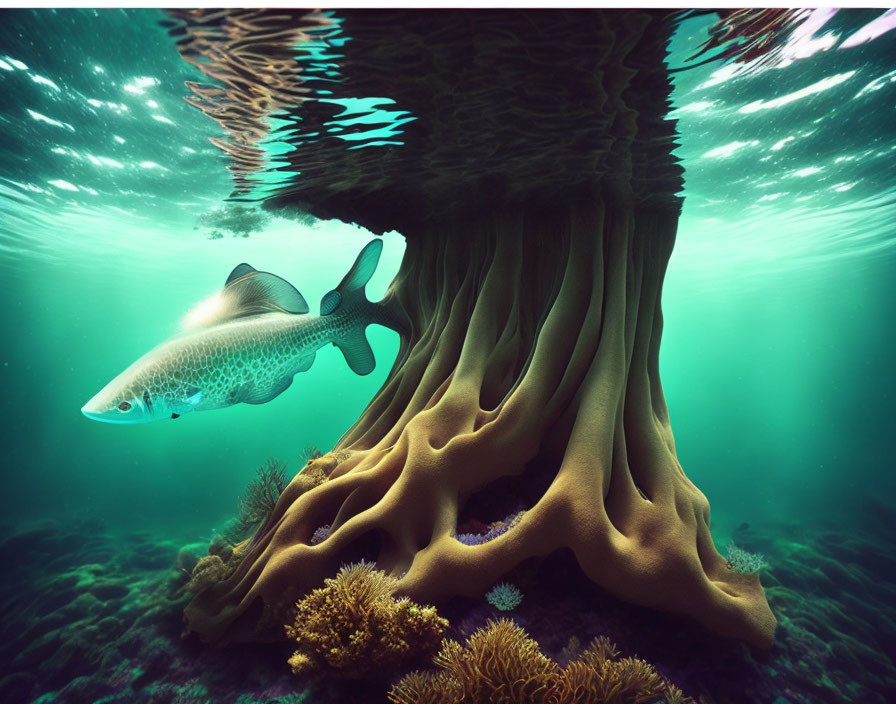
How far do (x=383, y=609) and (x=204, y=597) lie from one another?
2772mm

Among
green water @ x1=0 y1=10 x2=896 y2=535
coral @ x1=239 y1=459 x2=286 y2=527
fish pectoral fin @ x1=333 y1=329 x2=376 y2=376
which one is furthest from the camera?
green water @ x1=0 y1=10 x2=896 y2=535

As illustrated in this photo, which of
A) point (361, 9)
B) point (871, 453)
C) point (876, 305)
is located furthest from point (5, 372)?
point (876, 305)

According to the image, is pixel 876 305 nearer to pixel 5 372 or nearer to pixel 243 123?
pixel 243 123

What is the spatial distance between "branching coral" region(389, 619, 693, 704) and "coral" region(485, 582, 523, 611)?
61cm

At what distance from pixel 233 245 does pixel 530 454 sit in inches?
967

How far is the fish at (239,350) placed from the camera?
3072 millimetres

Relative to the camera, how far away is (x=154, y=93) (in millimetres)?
6309

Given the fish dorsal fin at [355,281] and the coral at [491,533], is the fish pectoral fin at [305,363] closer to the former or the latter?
the fish dorsal fin at [355,281]

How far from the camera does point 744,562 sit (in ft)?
12.8

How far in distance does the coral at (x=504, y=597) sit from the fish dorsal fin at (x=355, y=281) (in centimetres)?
332

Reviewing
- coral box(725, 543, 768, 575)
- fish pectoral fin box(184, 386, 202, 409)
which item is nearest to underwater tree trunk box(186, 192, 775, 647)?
coral box(725, 543, 768, 575)

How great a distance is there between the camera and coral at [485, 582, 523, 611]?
Answer: 340 centimetres

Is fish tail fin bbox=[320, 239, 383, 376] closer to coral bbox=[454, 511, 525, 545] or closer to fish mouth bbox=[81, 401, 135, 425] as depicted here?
fish mouth bbox=[81, 401, 135, 425]

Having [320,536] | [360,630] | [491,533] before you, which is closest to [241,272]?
[320,536]
